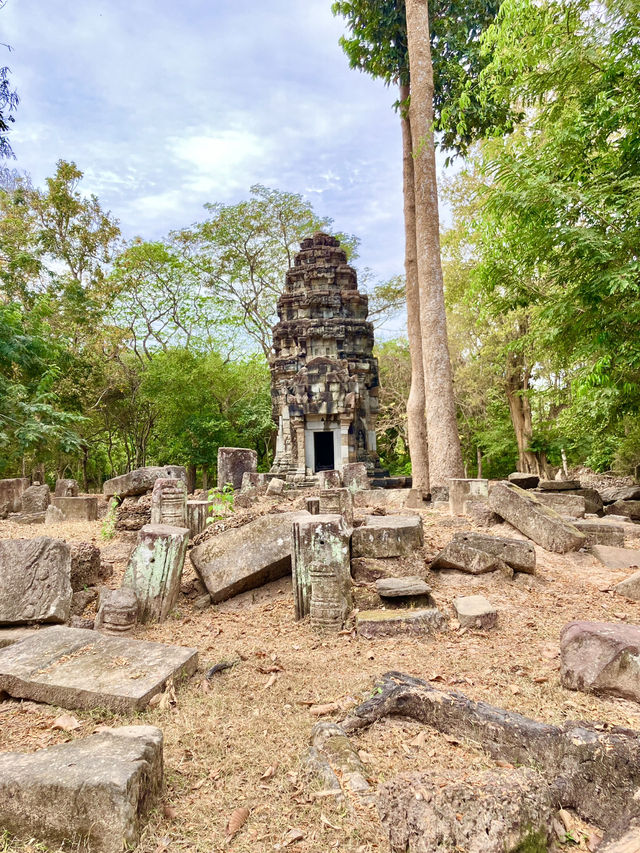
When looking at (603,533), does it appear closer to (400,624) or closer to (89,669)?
(400,624)

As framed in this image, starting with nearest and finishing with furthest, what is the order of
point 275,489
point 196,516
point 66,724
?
point 66,724 → point 196,516 → point 275,489

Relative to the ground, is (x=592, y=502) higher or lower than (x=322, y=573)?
higher

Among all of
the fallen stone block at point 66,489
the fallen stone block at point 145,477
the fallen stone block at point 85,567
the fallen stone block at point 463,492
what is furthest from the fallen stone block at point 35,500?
the fallen stone block at point 463,492

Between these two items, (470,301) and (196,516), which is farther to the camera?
(470,301)

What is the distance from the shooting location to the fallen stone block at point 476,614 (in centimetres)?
390

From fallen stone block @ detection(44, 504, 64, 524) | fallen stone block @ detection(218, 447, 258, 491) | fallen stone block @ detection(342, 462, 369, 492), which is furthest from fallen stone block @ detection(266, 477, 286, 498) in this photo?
fallen stone block @ detection(44, 504, 64, 524)

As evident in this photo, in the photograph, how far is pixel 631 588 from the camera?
4531 millimetres

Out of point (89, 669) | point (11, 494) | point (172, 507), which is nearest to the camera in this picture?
point (89, 669)

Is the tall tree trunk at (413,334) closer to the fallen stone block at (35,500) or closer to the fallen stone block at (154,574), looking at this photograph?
the fallen stone block at (154,574)

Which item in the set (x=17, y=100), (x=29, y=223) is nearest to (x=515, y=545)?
(x=17, y=100)

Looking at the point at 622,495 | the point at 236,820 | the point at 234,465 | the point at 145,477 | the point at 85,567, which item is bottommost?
the point at 236,820

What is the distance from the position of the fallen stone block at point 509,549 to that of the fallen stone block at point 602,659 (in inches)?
82.2

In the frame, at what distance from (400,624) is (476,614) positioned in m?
0.63

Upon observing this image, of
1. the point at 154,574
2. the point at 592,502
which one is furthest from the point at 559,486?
the point at 154,574
